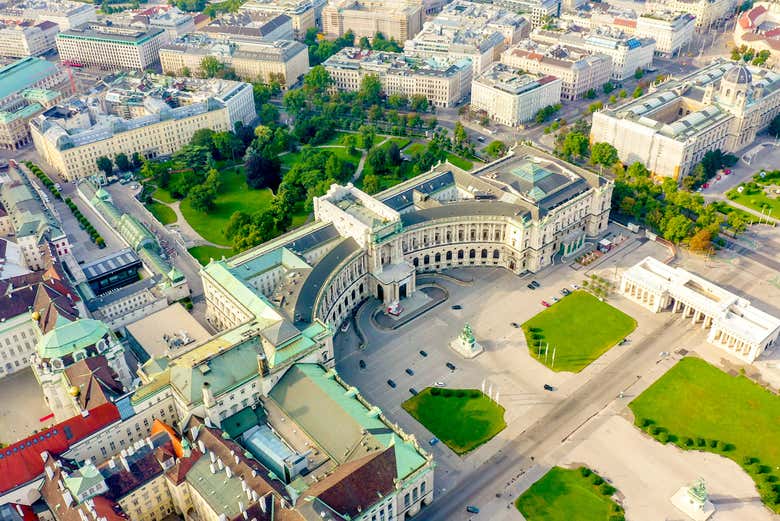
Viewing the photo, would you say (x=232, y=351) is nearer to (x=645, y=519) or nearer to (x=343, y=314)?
(x=343, y=314)

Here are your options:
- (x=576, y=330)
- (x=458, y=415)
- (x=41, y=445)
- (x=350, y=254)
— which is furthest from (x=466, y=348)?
(x=41, y=445)

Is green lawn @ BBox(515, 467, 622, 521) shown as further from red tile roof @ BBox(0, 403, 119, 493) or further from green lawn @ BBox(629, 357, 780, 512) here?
red tile roof @ BBox(0, 403, 119, 493)

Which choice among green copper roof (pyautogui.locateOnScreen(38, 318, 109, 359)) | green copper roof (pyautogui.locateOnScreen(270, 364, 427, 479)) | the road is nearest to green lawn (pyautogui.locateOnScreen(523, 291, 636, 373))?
the road

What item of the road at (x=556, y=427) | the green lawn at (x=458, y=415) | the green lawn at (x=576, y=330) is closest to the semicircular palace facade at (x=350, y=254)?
the green lawn at (x=576, y=330)

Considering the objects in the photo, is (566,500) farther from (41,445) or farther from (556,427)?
(41,445)

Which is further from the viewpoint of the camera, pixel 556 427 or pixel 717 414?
pixel 717 414

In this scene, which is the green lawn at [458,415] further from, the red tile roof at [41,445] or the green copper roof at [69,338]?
the green copper roof at [69,338]
